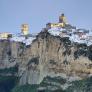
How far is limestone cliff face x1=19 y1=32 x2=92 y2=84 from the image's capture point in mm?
127188

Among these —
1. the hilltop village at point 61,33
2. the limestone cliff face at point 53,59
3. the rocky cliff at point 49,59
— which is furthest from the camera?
the hilltop village at point 61,33

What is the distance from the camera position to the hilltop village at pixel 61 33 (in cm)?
13650

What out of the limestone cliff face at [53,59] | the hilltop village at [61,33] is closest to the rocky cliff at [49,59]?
the limestone cliff face at [53,59]

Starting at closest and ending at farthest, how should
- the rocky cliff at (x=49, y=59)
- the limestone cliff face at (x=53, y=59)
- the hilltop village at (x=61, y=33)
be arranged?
the limestone cliff face at (x=53, y=59) → the rocky cliff at (x=49, y=59) → the hilltop village at (x=61, y=33)

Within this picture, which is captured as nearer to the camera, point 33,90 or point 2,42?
point 33,90

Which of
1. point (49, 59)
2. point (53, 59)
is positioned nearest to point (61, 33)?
point (49, 59)

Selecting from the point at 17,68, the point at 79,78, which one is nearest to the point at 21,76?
the point at 17,68

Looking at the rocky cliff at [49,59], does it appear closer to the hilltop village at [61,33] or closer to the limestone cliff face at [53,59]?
the limestone cliff face at [53,59]

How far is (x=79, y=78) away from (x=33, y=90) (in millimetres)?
18976

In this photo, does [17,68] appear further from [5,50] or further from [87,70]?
[87,70]

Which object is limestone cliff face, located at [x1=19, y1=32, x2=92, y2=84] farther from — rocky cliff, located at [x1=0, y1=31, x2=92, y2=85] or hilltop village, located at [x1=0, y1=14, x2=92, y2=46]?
hilltop village, located at [x1=0, y1=14, x2=92, y2=46]

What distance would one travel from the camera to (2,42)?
588ft

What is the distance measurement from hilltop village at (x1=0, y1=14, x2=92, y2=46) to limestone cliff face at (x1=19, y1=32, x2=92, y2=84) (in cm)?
172

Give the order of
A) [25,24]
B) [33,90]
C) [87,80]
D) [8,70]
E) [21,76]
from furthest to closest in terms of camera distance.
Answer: [25,24] → [8,70] → [21,76] → [33,90] → [87,80]
